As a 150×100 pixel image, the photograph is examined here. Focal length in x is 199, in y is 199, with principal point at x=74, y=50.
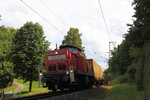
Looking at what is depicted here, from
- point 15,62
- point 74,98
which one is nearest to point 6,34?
point 15,62

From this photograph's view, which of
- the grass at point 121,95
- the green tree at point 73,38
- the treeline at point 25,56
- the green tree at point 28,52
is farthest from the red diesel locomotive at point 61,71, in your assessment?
the green tree at point 73,38

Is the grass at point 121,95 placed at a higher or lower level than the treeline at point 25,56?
lower

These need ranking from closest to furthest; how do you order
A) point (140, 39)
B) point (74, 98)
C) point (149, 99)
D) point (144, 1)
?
point (149, 99) < point (74, 98) < point (144, 1) < point (140, 39)

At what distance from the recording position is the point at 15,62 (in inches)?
1406

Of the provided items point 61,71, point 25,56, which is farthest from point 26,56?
point 61,71

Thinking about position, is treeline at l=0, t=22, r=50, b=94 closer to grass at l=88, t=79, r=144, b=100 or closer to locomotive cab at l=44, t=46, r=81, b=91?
locomotive cab at l=44, t=46, r=81, b=91

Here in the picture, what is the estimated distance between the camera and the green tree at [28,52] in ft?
115

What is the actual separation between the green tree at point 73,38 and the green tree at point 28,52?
2278cm

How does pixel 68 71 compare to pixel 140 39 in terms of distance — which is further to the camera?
pixel 140 39

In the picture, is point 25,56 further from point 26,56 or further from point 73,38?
point 73,38

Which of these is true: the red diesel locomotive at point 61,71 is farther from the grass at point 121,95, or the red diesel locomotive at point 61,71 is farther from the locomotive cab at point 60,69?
the grass at point 121,95

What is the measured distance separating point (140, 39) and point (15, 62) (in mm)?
23174

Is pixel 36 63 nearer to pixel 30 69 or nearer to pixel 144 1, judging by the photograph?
pixel 30 69

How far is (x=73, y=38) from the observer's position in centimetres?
6225
